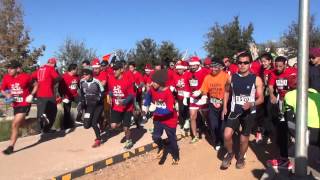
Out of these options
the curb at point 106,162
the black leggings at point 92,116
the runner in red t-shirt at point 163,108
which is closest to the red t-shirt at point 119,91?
the black leggings at point 92,116

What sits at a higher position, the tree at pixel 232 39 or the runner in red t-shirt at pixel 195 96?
the tree at pixel 232 39

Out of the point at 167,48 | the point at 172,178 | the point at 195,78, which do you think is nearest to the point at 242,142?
the point at 172,178

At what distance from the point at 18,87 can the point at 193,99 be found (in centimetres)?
391

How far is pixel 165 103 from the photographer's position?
822 cm

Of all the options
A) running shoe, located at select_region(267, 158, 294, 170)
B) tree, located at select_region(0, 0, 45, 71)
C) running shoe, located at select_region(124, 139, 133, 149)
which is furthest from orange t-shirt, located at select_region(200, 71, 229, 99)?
tree, located at select_region(0, 0, 45, 71)

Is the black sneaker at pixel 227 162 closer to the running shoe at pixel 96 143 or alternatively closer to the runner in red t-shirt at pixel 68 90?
the running shoe at pixel 96 143

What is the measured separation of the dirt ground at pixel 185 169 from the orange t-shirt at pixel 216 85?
125 cm

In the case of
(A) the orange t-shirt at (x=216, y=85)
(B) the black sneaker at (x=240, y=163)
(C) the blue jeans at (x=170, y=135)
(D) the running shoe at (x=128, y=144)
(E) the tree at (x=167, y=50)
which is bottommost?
(B) the black sneaker at (x=240, y=163)

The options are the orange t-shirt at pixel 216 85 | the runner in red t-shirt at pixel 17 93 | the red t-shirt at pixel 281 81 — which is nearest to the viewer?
the red t-shirt at pixel 281 81

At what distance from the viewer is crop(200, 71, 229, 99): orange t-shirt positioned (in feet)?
29.6

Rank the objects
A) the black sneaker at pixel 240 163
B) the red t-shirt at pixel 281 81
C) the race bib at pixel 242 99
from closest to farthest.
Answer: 1. the race bib at pixel 242 99
2. the black sneaker at pixel 240 163
3. the red t-shirt at pixel 281 81

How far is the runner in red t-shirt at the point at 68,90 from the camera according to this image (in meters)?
12.0

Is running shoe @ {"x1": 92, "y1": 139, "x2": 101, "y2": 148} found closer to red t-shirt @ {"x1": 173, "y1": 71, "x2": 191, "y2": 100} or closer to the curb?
the curb

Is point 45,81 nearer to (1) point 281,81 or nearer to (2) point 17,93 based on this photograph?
(2) point 17,93
